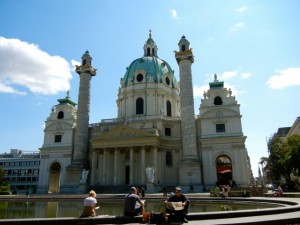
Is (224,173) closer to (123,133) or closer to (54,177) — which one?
(123,133)

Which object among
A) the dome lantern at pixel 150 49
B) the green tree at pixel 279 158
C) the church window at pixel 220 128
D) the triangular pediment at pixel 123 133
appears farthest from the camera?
the dome lantern at pixel 150 49

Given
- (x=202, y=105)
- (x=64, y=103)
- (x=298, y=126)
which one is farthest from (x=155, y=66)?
(x=298, y=126)

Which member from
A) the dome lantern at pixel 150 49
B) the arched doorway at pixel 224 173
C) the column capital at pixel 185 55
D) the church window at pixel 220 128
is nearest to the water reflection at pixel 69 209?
the arched doorway at pixel 224 173

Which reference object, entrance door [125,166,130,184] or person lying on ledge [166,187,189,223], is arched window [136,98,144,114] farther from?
person lying on ledge [166,187,189,223]

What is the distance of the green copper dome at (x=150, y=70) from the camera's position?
200 ft

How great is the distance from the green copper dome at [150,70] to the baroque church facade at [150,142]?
39.7 inches

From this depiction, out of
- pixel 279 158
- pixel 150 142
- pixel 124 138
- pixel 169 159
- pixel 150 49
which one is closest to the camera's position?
pixel 150 142

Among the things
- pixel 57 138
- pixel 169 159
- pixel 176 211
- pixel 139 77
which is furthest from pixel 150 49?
pixel 176 211

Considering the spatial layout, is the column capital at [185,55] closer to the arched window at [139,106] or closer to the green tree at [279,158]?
the arched window at [139,106]

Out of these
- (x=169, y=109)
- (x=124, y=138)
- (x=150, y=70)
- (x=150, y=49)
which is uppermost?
(x=150, y=49)

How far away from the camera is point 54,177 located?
59094 mm

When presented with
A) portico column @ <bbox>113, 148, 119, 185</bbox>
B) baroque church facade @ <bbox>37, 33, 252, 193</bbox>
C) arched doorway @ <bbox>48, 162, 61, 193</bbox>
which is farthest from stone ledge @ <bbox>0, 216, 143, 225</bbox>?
arched doorway @ <bbox>48, 162, 61, 193</bbox>

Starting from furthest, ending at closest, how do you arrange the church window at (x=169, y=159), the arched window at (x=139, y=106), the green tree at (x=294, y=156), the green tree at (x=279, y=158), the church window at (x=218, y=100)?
the arched window at (x=139, y=106) < the church window at (x=169, y=159) < the church window at (x=218, y=100) < the green tree at (x=279, y=158) < the green tree at (x=294, y=156)

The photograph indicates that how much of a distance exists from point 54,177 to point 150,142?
24318 mm
